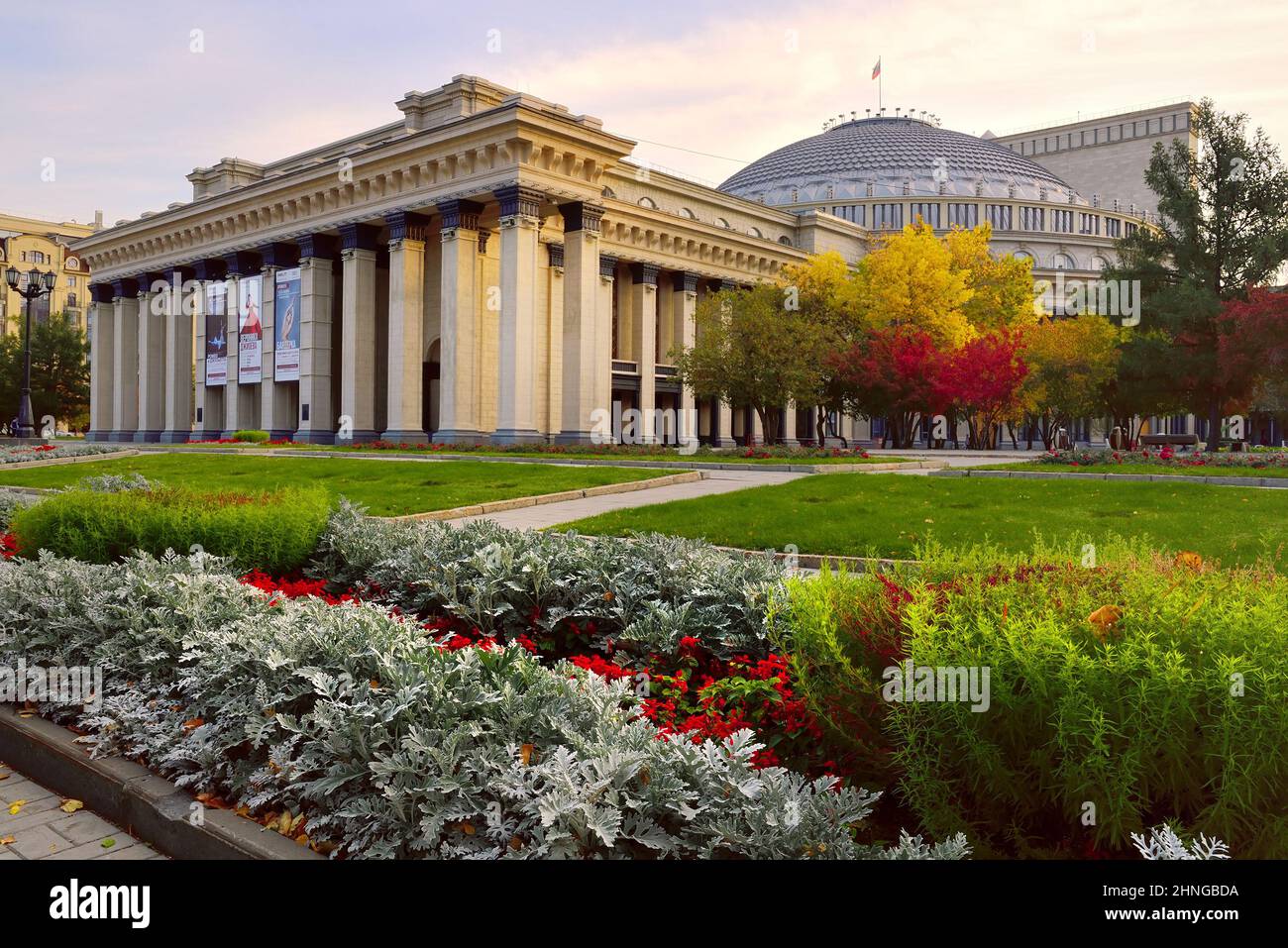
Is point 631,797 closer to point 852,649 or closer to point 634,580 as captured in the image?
point 852,649

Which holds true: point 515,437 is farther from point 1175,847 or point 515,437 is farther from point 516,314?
point 1175,847

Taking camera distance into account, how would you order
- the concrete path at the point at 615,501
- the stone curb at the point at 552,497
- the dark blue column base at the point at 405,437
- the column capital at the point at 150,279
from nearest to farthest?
the concrete path at the point at 615,501 < the stone curb at the point at 552,497 < the dark blue column base at the point at 405,437 < the column capital at the point at 150,279

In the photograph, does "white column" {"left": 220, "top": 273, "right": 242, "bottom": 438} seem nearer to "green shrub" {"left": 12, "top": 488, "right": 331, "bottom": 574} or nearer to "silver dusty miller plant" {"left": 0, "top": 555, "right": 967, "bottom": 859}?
"green shrub" {"left": 12, "top": 488, "right": 331, "bottom": 574}

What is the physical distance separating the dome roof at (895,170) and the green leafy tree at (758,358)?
167ft

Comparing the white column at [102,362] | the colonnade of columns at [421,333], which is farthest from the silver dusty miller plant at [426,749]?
the white column at [102,362]

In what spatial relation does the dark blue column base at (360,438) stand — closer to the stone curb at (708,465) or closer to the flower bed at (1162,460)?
the stone curb at (708,465)

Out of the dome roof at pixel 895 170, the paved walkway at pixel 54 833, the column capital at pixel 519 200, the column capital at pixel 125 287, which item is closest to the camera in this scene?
the paved walkway at pixel 54 833

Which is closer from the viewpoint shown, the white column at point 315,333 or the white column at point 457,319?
the white column at point 457,319

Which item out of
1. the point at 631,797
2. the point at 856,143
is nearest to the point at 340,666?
the point at 631,797

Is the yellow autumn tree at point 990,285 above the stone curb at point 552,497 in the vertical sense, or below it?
above

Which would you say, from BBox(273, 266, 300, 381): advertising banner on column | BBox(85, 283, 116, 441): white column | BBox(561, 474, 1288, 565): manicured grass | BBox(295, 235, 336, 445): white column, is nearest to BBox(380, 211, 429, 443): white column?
BBox(295, 235, 336, 445): white column

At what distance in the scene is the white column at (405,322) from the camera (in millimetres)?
42094

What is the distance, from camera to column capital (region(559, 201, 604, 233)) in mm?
39375

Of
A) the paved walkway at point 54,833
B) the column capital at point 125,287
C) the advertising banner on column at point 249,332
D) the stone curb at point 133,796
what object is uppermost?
the column capital at point 125,287
